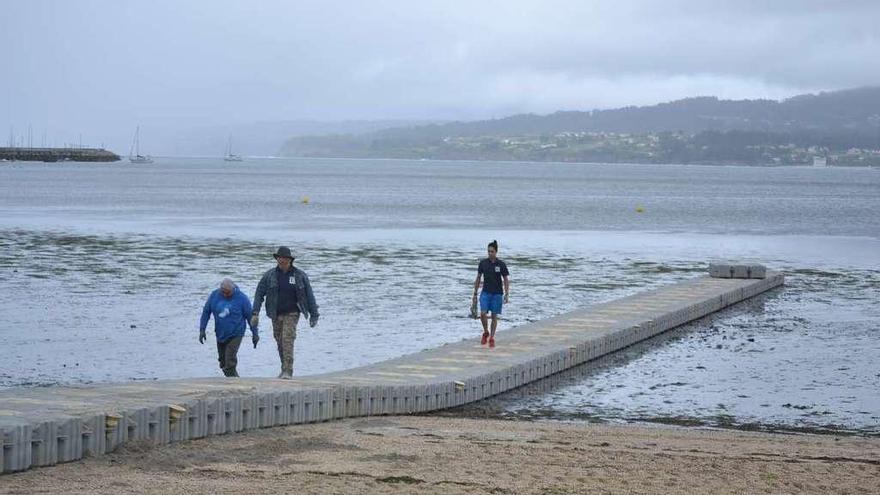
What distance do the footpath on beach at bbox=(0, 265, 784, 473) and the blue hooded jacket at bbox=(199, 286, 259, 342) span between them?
1.31 m

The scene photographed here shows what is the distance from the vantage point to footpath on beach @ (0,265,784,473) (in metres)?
13.6

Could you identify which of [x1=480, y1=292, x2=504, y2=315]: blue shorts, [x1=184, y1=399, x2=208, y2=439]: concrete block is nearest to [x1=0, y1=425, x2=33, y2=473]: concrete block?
[x1=184, y1=399, x2=208, y2=439]: concrete block

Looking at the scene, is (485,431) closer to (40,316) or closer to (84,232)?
(40,316)

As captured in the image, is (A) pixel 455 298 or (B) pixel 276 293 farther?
(A) pixel 455 298

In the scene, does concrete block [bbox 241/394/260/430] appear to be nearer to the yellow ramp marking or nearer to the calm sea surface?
the yellow ramp marking

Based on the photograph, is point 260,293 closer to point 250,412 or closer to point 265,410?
point 265,410

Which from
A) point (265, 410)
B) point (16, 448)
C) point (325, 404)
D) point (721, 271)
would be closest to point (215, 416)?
point (265, 410)

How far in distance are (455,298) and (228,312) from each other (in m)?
20.6

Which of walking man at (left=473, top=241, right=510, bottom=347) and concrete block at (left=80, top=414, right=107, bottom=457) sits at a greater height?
walking man at (left=473, top=241, right=510, bottom=347)

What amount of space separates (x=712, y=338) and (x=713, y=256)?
33187 mm

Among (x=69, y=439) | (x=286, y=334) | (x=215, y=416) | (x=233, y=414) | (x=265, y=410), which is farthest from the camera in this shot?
(x=286, y=334)

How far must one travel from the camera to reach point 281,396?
16734 millimetres

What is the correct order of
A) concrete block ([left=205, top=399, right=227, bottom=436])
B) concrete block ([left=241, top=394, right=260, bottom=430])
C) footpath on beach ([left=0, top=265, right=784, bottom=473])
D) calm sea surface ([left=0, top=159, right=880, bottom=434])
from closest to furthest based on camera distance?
footpath on beach ([left=0, top=265, right=784, bottom=473]) < concrete block ([left=205, top=399, right=227, bottom=436]) < concrete block ([left=241, top=394, right=260, bottom=430]) < calm sea surface ([left=0, top=159, right=880, bottom=434])

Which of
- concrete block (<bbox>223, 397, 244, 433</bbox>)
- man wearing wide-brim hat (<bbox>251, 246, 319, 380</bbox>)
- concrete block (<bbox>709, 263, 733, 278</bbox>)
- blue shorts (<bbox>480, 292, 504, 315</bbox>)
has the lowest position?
concrete block (<bbox>709, 263, 733, 278</bbox>)
